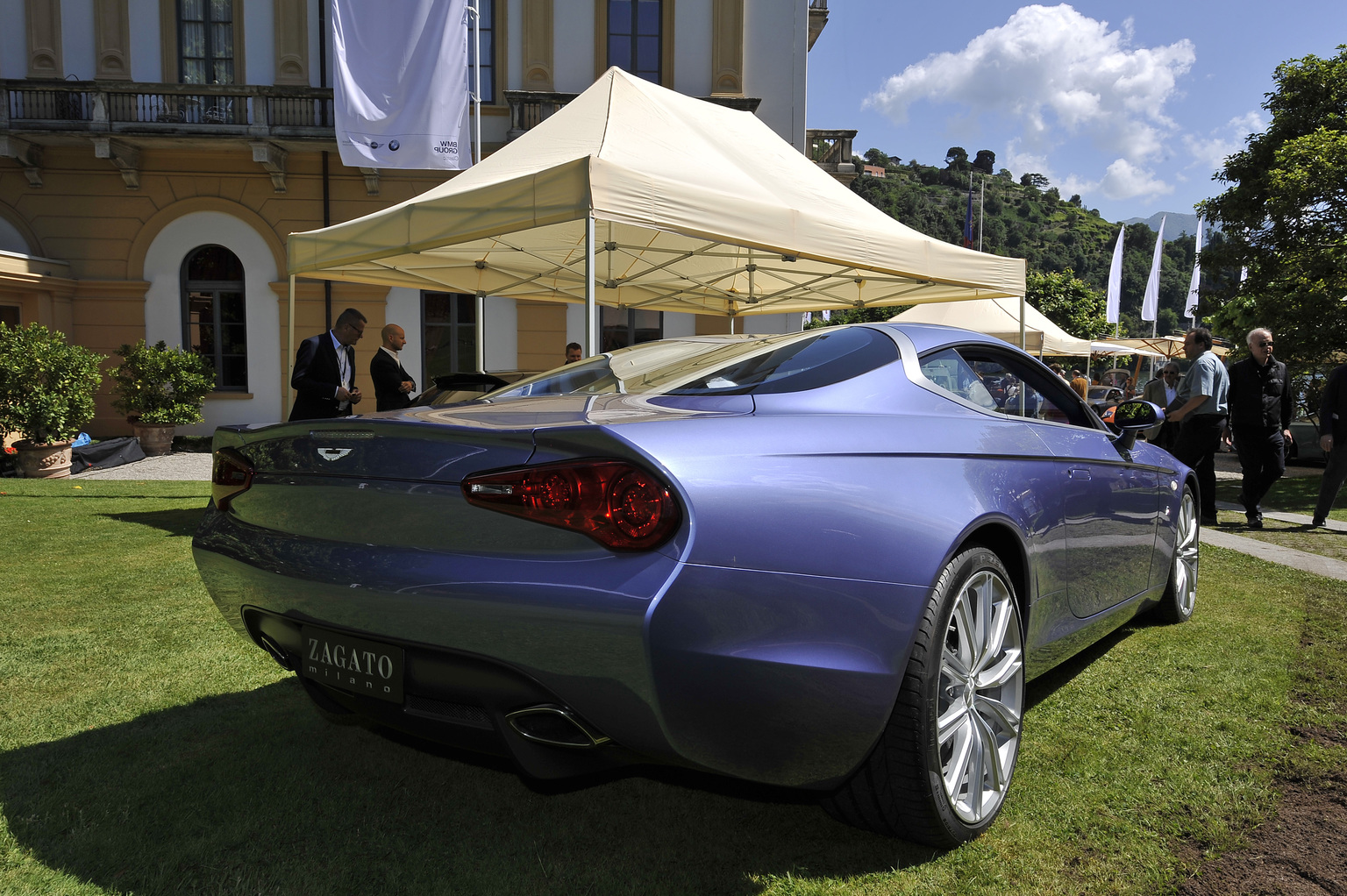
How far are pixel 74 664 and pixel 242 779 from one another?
1.47m

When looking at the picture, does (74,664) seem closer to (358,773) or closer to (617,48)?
(358,773)

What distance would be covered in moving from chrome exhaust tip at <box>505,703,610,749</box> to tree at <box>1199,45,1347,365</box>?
41.8 feet

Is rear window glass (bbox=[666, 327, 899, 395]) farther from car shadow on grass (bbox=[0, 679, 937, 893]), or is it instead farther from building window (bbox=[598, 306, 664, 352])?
building window (bbox=[598, 306, 664, 352])

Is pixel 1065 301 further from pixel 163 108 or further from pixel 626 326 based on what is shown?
pixel 163 108

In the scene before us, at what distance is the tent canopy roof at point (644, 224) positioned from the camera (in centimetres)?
569

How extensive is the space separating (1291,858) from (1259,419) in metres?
7.22

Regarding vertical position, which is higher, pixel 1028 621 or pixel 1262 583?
pixel 1028 621

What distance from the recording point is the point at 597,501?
1704 mm

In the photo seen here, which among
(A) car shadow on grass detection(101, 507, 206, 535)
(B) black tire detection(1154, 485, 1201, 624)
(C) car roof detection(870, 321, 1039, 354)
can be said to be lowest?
(A) car shadow on grass detection(101, 507, 206, 535)

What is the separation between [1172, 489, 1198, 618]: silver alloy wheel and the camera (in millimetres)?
4195

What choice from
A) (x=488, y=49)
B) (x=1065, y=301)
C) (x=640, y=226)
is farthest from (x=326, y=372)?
(x=1065, y=301)

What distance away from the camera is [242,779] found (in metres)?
2.50

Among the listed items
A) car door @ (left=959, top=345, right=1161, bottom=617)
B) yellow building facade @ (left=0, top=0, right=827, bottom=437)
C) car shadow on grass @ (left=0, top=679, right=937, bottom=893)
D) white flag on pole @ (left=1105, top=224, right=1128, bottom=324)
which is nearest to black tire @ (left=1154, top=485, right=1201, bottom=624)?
car door @ (left=959, top=345, right=1161, bottom=617)

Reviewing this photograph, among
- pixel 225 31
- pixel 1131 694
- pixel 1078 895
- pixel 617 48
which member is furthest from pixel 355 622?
pixel 225 31
